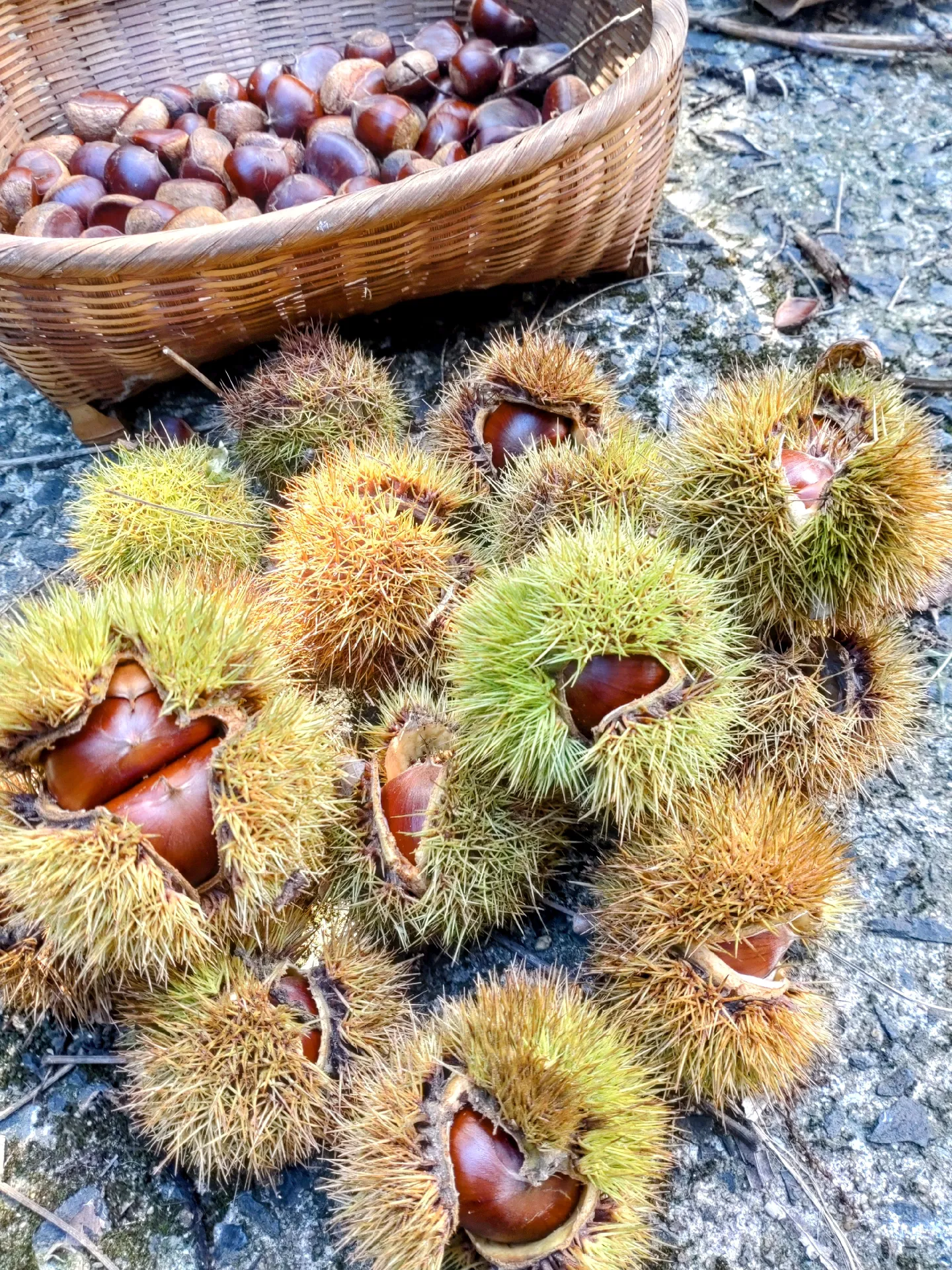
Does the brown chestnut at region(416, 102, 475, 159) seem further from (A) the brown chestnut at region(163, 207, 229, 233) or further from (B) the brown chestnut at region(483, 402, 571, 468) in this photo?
(B) the brown chestnut at region(483, 402, 571, 468)

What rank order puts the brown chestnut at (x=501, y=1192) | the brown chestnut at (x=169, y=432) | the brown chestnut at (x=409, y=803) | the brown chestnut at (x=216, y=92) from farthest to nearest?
the brown chestnut at (x=216, y=92)
the brown chestnut at (x=169, y=432)
the brown chestnut at (x=409, y=803)
the brown chestnut at (x=501, y=1192)

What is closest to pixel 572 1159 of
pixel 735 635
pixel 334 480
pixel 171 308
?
pixel 735 635

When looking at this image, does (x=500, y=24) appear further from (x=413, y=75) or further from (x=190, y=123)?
(x=190, y=123)

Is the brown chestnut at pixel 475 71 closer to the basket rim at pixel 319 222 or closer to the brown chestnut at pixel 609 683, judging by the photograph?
the basket rim at pixel 319 222

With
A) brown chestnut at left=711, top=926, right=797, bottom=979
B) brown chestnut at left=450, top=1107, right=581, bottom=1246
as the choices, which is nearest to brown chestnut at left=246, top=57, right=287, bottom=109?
Result: brown chestnut at left=711, top=926, right=797, bottom=979

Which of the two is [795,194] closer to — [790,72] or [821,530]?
[790,72]

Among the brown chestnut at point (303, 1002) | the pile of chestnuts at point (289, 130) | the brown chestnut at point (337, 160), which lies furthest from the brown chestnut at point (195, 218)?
the brown chestnut at point (303, 1002)
